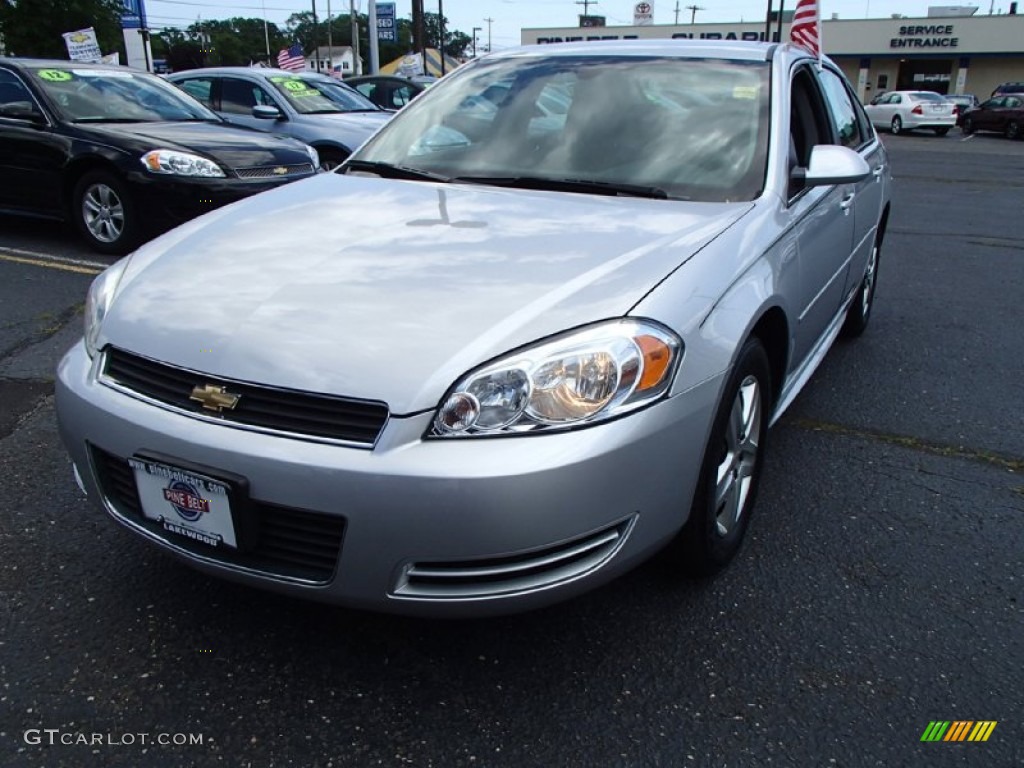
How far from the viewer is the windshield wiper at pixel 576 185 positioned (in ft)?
9.06

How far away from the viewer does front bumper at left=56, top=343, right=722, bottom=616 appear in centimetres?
175

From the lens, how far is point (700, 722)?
196cm

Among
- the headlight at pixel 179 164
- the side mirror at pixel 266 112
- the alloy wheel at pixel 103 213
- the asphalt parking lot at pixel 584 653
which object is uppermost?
the side mirror at pixel 266 112

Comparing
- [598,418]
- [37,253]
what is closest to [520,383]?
[598,418]

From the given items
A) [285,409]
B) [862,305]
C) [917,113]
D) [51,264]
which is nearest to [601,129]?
[285,409]

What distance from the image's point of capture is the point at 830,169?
9.24 feet

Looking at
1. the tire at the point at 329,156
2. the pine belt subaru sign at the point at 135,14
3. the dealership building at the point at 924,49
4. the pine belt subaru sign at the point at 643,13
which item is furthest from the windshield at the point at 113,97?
the pine belt subaru sign at the point at 643,13

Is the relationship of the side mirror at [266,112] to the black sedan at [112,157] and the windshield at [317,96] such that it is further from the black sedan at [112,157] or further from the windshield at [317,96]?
the black sedan at [112,157]

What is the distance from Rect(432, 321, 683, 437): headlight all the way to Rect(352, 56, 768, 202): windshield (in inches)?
38.0

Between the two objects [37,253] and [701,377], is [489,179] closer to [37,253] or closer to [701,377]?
[701,377]

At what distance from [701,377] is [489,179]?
1.29m

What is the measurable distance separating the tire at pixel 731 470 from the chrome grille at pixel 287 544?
908 mm

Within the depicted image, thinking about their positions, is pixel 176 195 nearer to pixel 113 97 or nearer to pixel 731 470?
pixel 113 97

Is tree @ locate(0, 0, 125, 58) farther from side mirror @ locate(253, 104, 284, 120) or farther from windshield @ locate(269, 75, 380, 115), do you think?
side mirror @ locate(253, 104, 284, 120)
